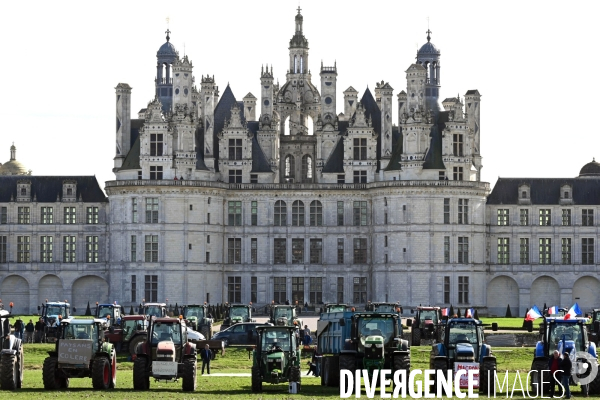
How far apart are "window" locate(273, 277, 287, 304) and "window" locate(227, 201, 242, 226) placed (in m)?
5.27

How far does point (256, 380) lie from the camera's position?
50.7 metres

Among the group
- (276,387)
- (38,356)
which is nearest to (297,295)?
(38,356)

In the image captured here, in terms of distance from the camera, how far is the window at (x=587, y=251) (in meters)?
118

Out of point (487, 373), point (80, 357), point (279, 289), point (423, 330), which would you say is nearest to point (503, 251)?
point (279, 289)

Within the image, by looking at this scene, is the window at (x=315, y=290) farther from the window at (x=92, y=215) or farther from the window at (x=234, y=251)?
the window at (x=92, y=215)

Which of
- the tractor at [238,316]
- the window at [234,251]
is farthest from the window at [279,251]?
the tractor at [238,316]

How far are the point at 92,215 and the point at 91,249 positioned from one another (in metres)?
2.67

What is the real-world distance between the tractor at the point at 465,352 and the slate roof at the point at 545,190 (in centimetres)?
6514

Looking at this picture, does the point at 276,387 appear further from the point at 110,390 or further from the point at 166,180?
the point at 166,180

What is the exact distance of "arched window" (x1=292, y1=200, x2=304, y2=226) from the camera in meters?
117

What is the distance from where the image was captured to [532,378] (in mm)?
49688

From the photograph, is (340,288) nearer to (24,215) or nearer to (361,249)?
(361,249)

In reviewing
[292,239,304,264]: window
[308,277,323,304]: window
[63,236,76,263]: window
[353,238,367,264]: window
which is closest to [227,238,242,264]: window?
[292,239,304,264]: window

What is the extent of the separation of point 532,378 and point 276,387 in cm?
889
